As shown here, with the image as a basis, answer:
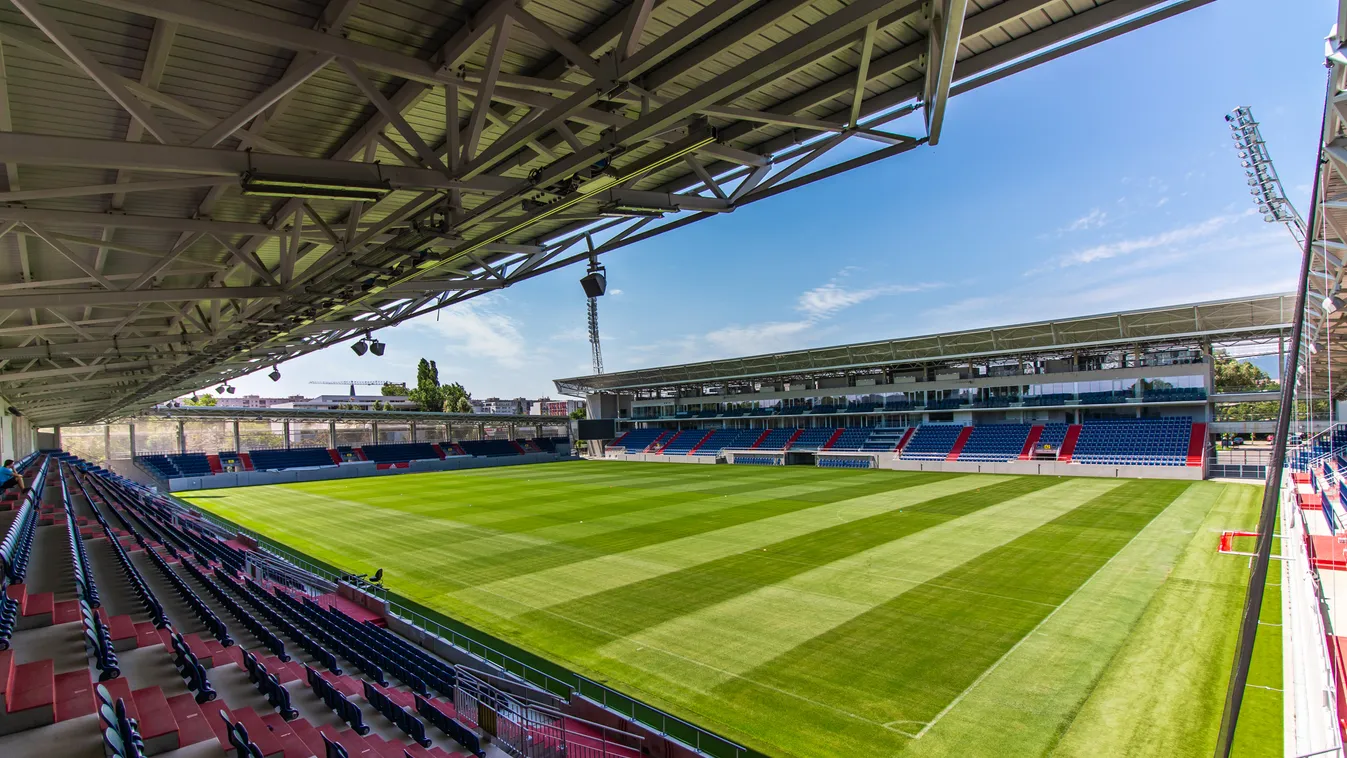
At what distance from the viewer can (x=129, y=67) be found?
16.8 ft

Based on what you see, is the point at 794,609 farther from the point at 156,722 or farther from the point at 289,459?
the point at 289,459

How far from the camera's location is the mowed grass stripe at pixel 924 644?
30.3 ft

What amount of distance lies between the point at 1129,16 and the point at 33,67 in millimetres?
7930

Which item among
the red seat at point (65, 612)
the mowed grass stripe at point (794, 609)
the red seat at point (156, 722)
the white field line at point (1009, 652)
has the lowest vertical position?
the white field line at point (1009, 652)

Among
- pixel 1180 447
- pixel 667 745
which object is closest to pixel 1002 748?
pixel 667 745

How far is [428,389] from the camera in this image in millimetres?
100688

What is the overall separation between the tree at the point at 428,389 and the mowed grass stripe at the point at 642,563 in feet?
275

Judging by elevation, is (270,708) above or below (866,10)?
below

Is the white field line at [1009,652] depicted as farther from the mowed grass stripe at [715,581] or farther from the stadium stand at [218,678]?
the mowed grass stripe at [715,581]

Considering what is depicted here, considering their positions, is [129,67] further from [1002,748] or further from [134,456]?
[134,456]

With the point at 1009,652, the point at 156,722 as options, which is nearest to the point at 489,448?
the point at 1009,652

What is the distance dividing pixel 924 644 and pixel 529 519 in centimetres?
1720

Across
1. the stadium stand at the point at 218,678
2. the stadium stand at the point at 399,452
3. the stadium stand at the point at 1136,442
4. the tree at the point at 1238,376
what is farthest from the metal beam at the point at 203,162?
the tree at the point at 1238,376

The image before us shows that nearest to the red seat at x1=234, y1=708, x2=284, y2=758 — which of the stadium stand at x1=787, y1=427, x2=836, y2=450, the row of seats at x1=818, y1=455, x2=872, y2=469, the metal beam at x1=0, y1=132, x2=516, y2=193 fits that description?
the metal beam at x1=0, y1=132, x2=516, y2=193
